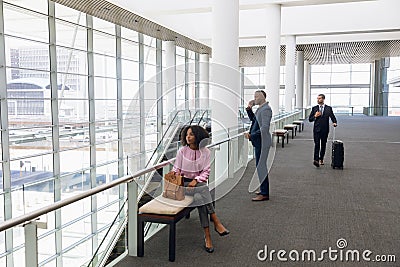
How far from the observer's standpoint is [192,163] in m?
4.41

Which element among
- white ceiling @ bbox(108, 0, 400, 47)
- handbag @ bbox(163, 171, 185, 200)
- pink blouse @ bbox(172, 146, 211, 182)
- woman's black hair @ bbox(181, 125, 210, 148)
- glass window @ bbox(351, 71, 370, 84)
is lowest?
handbag @ bbox(163, 171, 185, 200)

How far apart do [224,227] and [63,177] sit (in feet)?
33.7

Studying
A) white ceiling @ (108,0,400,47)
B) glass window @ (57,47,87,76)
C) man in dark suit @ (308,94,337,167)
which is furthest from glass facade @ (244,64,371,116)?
man in dark suit @ (308,94,337,167)

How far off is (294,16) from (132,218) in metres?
18.2

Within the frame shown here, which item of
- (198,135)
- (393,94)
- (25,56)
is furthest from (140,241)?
(393,94)

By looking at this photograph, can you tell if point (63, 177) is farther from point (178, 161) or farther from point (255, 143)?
point (178, 161)

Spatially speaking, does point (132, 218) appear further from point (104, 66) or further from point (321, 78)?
point (321, 78)

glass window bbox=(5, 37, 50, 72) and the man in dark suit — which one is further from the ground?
glass window bbox=(5, 37, 50, 72)

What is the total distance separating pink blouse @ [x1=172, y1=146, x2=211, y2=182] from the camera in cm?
441

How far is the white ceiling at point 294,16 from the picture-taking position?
651 inches

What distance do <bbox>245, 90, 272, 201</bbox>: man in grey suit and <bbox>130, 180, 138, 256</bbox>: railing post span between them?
2.70m

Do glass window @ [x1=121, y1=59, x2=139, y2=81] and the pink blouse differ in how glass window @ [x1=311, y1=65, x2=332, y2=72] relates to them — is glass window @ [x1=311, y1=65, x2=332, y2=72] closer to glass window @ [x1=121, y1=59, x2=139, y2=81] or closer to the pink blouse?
glass window @ [x1=121, y1=59, x2=139, y2=81]

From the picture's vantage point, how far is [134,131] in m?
18.9

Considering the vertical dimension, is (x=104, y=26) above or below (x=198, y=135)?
above
